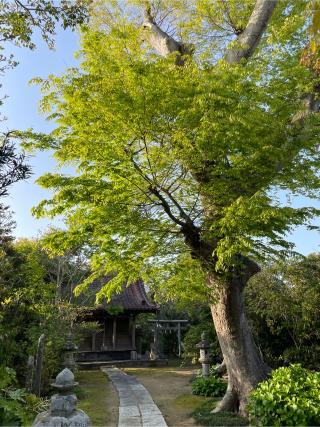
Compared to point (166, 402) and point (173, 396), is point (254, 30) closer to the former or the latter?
point (166, 402)

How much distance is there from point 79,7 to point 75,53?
133 cm

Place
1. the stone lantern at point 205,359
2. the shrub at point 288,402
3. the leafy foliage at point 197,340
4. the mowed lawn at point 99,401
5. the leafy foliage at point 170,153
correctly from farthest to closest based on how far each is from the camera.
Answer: the leafy foliage at point 197,340 → the stone lantern at point 205,359 → the mowed lawn at point 99,401 → the leafy foliage at point 170,153 → the shrub at point 288,402

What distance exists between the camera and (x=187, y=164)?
287 inches

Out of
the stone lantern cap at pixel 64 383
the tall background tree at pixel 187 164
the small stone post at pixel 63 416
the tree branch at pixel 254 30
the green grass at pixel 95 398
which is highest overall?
the tree branch at pixel 254 30

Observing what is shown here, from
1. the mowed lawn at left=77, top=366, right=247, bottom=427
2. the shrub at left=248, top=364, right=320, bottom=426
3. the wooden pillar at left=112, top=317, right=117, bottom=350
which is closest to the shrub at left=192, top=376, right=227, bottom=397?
the mowed lawn at left=77, top=366, right=247, bottom=427

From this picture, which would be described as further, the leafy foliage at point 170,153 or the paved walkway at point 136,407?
the paved walkway at point 136,407

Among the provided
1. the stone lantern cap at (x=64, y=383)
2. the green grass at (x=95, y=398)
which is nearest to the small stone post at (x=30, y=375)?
the green grass at (x=95, y=398)

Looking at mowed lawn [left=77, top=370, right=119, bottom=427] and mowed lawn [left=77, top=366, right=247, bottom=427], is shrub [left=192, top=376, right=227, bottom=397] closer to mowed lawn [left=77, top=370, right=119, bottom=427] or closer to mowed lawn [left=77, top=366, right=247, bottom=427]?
mowed lawn [left=77, top=366, right=247, bottom=427]

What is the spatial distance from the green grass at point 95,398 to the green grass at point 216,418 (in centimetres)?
202

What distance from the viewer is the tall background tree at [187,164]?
6.63 metres

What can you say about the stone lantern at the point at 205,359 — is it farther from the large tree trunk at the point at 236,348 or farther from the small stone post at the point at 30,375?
the small stone post at the point at 30,375

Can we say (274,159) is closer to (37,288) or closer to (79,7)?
(79,7)

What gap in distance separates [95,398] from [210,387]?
3.47 metres

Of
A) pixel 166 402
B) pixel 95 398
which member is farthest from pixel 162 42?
pixel 95 398
